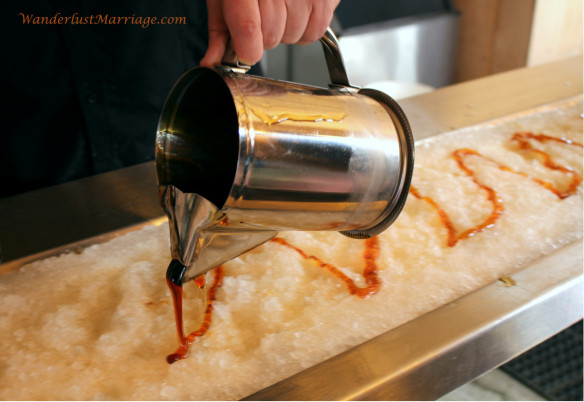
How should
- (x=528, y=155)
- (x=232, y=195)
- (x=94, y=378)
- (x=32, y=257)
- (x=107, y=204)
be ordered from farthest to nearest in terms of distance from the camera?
(x=528, y=155) < (x=107, y=204) < (x=32, y=257) < (x=94, y=378) < (x=232, y=195)

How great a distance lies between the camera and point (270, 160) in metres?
0.64

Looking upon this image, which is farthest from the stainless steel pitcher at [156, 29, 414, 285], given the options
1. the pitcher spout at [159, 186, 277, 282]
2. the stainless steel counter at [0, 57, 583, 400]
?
the stainless steel counter at [0, 57, 583, 400]

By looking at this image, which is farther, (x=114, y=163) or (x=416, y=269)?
(x=114, y=163)

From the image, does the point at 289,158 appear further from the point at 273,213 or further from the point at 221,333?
the point at 221,333

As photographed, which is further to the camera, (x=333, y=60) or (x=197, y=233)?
(x=333, y=60)

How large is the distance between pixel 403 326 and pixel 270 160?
323 mm

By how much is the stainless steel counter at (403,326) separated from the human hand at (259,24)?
389 millimetres

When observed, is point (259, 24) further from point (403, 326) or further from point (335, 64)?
point (403, 326)

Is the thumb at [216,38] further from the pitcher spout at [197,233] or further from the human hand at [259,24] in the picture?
the pitcher spout at [197,233]

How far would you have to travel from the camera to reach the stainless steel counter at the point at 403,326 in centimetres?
71

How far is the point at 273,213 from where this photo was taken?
2.25ft

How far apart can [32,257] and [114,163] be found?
1.59 feet

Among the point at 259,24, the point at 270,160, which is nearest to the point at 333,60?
the point at 259,24

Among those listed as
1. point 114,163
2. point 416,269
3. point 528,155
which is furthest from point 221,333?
point 528,155
